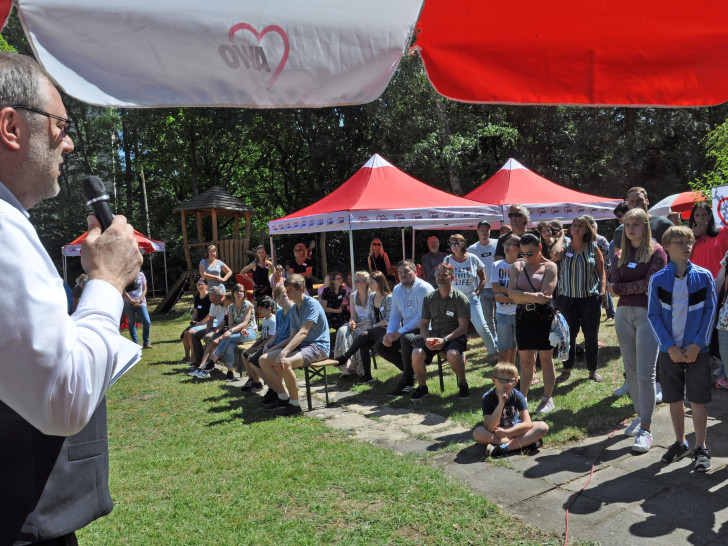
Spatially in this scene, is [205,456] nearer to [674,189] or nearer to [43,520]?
[43,520]

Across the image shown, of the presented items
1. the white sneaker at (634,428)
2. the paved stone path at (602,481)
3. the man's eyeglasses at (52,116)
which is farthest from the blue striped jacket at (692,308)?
the man's eyeglasses at (52,116)

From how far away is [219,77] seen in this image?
5.14 feet

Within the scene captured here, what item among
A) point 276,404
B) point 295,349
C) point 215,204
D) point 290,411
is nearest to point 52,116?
point 290,411

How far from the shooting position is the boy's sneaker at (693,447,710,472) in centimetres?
438

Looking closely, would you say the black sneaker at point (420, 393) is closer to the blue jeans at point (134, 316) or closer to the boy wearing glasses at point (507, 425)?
the boy wearing glasses at point (507, 425)

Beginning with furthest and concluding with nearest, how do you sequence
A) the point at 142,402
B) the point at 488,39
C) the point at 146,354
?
1. the point at 146,354
2. the point at 142,402
3. the point at 488,39

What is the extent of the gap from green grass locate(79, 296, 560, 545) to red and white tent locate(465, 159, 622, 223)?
5.61 m

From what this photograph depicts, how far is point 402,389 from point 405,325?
904 mm

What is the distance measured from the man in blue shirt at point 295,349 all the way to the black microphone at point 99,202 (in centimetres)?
561

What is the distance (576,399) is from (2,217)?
6401 millimetres

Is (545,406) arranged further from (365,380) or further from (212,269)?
(212,269)

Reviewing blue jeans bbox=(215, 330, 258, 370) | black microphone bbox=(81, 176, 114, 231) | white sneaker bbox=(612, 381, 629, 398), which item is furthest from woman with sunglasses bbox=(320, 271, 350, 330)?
black microphone bbox=(81, 176, 114, 231)

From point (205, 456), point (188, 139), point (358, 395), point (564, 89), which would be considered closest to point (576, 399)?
point (358, 395)

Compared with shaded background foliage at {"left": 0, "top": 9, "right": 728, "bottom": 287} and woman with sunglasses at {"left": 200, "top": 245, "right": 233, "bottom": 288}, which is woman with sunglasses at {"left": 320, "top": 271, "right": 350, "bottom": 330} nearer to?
woman with sunglasses at {"left": 200, "top": 245, "right": 233, "bottom": 288}
